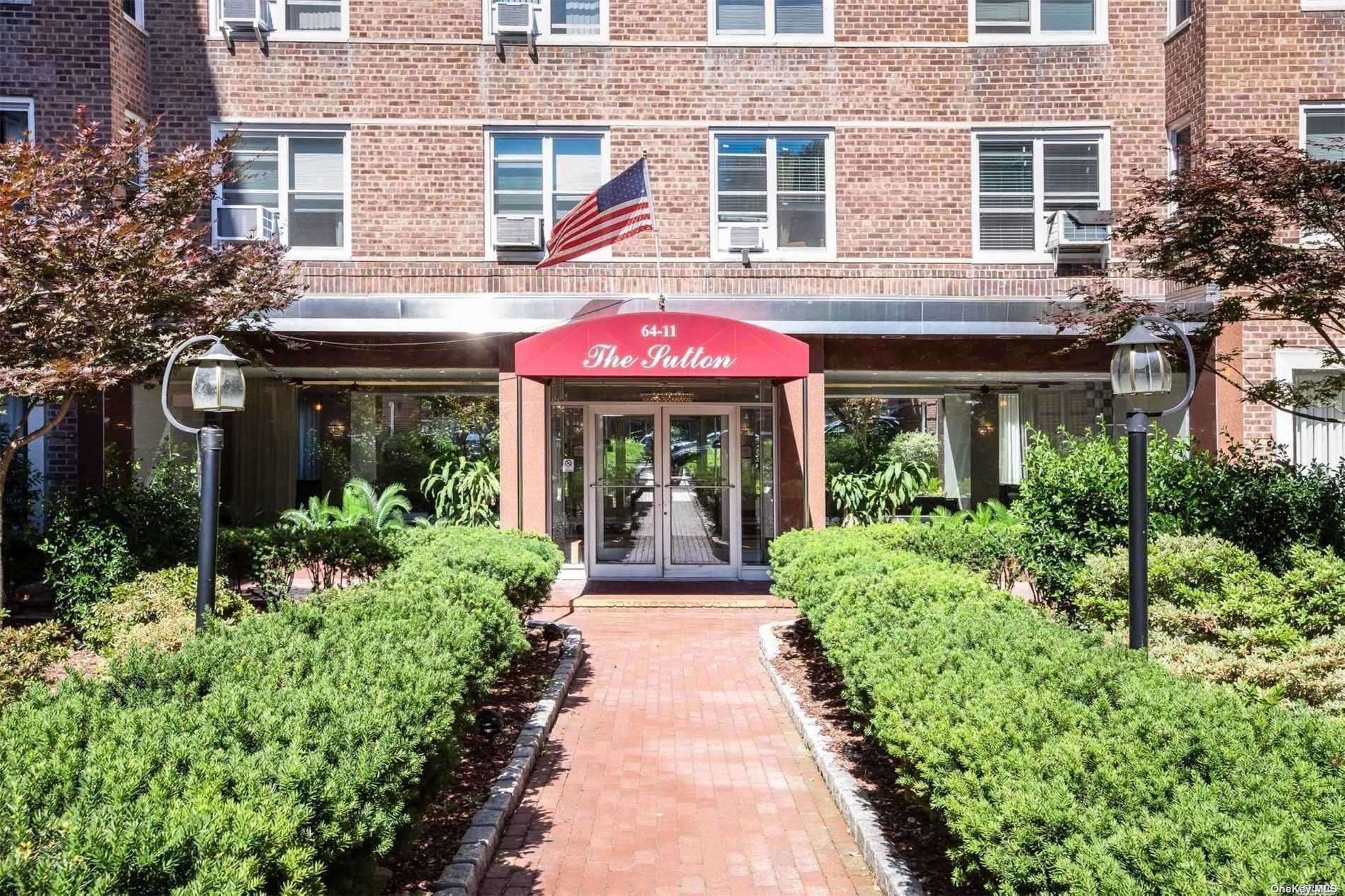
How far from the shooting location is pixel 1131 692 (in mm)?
4336

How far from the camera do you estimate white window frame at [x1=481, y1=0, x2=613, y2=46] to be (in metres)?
14.3

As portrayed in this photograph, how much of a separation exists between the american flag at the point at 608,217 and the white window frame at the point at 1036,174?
4873 millimetres

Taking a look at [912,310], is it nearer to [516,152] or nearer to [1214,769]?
[516,152]

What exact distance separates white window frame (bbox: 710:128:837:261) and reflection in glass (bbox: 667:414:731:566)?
2.38 m

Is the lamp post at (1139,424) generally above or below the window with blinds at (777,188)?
below

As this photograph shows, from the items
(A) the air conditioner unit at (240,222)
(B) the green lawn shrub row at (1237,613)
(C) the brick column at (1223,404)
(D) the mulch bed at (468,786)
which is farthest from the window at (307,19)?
(C) the brick column at (1223,404)

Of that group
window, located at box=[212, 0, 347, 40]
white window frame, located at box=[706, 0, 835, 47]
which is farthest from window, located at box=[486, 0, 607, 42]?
window, located at box=[212, 0, 347, 40]

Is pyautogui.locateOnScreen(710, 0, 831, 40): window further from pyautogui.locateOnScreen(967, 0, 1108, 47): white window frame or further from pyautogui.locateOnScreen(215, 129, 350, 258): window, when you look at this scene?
pyautogui.locateOnScreen(215, 129, 350, 258): window

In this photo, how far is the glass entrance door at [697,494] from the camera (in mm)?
15008

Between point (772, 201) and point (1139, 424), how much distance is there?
29.0 feet

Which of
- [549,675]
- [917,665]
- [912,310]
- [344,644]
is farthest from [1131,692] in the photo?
[912,310]

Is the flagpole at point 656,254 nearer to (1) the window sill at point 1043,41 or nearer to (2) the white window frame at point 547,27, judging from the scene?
(2) the white window frame at point 547,27

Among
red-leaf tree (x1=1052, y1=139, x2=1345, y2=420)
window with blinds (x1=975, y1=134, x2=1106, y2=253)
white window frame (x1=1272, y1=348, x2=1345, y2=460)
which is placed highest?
window with blinds (x1=975, y1=134, x2=1106, y2=253)

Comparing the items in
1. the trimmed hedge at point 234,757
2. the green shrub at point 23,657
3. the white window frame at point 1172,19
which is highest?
the white window frame at point 1172,19
